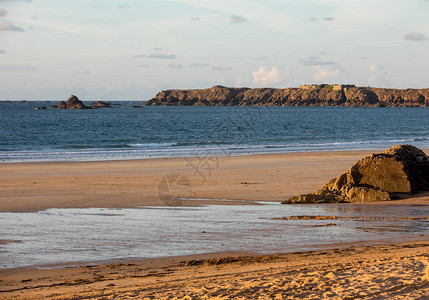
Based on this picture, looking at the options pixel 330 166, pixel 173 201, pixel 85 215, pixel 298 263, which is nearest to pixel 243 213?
pixel 173 201

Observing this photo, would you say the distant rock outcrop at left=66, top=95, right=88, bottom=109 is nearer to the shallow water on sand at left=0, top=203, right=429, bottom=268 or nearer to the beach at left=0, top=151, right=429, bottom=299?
the beach at left=0, top=151, right=429, bottom=299

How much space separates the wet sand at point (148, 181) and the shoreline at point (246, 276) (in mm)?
6016

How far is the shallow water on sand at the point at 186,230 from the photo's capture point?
905 centimetres

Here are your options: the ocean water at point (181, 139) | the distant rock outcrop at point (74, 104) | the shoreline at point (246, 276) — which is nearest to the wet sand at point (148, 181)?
the shoreline at point (246, 276)

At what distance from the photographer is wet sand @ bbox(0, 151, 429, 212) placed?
15.1m

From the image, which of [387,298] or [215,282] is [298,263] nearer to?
[215,282]

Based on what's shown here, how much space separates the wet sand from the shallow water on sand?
1.61 m

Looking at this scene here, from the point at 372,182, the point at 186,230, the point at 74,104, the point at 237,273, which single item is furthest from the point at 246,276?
the point at 74,104

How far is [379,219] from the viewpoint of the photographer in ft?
37.9

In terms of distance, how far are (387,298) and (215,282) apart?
2.16m

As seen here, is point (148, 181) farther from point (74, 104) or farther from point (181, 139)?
point (74, 104)

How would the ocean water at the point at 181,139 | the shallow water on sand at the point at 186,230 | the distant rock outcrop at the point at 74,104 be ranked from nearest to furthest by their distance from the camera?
the shallow water on sand at the point at 186,230, the ocean water at the point at 181,139, the distant rock outcrop at the point at 74,104

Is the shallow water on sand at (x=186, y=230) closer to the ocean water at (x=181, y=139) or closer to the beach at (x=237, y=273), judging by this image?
the beach at (x=237, y=273)

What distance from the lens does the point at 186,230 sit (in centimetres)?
1065
